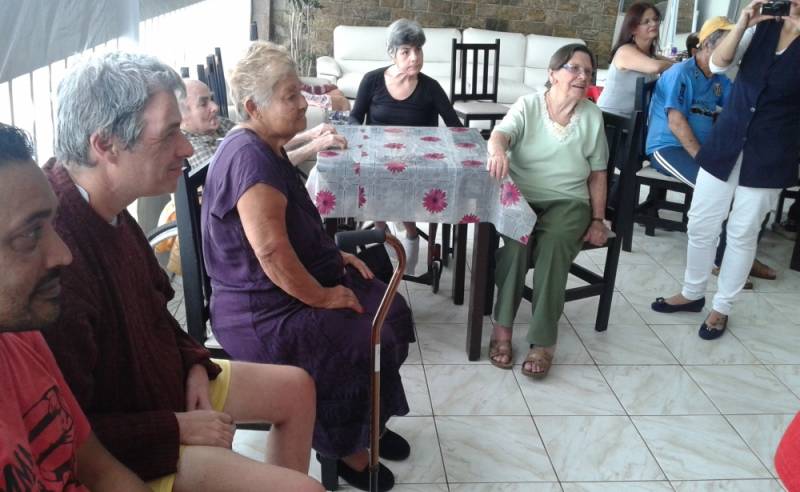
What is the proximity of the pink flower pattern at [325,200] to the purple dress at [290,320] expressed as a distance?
53 centimetres

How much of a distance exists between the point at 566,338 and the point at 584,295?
Answer: 210 mm

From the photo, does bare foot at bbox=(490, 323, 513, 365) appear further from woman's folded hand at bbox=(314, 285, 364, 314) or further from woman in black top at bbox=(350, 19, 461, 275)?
woman's folded hand at bbox=(314, 285, 364, 314)

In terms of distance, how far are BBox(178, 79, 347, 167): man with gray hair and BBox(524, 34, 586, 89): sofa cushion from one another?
4.37m

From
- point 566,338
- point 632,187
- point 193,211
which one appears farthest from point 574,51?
point 193,211

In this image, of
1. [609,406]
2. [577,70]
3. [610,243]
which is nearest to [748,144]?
[610,243]

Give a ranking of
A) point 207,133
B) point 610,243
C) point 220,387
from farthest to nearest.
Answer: point 610,243 → point 207,133 → point 220,387

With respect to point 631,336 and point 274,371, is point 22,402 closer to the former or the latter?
point 274,371

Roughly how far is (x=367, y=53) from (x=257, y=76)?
471 centimetres

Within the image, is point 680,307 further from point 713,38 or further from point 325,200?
point 325,200

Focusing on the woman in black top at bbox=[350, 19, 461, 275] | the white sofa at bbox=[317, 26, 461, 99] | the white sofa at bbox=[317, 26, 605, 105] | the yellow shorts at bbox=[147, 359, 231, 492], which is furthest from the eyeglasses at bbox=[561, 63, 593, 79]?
the white sofa at bbox=[317, 26, 461, 99]

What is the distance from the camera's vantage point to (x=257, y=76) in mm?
1854

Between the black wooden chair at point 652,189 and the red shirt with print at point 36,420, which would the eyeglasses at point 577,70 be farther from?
the red shirt with print at point 36,420

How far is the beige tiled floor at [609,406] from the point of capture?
2.12 m

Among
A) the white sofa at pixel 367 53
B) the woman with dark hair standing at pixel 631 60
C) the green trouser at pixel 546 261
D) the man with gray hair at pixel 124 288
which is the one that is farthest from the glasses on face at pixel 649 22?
the man with gray hair at pixel 124 288
